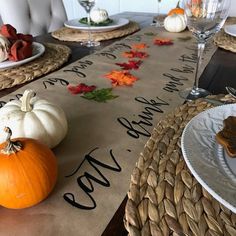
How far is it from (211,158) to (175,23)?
33.1 inches

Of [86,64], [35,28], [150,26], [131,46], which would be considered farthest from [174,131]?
[35,28]

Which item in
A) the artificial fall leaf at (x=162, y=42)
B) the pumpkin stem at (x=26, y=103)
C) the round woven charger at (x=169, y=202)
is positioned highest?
the pumpkin stem at (x=26, y=103)

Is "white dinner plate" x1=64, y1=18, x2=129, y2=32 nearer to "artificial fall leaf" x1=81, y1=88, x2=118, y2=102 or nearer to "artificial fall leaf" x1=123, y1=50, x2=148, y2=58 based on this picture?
"artificial fall leaf" x1=123, y1=50, x2=148, y2=58

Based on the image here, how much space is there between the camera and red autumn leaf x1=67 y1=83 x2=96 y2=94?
0.60 metres

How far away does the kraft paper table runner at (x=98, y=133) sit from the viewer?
0.98 ft

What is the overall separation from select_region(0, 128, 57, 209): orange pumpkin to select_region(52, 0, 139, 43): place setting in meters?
0.71

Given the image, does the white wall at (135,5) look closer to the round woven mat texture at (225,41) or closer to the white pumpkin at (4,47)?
the round woven mat texture at (225,41)

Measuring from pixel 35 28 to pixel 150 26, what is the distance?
0.59 metres

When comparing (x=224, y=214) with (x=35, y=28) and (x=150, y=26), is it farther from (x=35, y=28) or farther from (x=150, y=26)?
(x=35, y=28)

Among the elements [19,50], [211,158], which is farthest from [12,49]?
[211,158]

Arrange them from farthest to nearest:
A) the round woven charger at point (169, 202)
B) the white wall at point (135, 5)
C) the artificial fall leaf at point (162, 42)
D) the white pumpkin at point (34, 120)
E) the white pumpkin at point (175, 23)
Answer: the white wall at point (135, 5), the white pumpkin at point (175, 23), the artificial fall leaf at point (162, 42), the white pumpkin at point (34, 120), the round woven charger at point (169, 202)

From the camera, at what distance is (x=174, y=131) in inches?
16.8

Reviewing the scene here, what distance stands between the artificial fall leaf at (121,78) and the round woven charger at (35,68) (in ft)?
0.50

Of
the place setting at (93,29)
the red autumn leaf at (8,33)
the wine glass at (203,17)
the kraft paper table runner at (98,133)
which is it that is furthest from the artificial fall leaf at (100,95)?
the place setting at (93,29)
